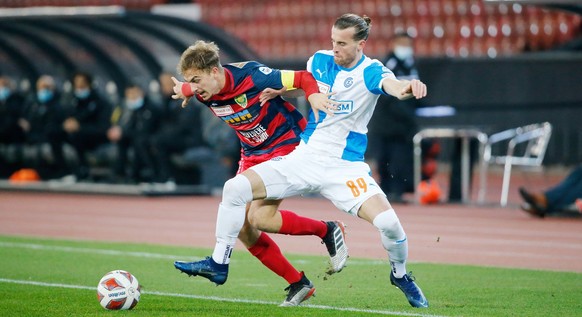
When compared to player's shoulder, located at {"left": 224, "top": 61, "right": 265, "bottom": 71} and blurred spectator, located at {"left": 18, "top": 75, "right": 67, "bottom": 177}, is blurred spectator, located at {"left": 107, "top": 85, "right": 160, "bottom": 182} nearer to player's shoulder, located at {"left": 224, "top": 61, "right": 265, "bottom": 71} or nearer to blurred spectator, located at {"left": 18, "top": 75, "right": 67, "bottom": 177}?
blurred spectator, located at {"left": 18, "top": 75, "right": 67, "bottom": 177}

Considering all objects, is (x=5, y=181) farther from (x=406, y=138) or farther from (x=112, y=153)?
(x=406, y=138)

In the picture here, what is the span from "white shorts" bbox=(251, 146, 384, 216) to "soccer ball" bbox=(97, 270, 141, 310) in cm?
106

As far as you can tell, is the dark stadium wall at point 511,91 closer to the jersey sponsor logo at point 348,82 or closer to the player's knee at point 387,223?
the jersey sponsor logo at point 348,82

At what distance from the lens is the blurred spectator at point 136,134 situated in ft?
63.8

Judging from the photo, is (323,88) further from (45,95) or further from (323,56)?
(45,95)

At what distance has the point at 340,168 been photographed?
8023 millimetres

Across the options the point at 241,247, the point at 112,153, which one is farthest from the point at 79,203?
the point at 241,247

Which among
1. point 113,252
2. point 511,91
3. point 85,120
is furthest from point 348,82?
point 511,91

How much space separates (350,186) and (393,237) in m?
0.44

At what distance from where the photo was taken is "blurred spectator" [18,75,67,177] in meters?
21.0

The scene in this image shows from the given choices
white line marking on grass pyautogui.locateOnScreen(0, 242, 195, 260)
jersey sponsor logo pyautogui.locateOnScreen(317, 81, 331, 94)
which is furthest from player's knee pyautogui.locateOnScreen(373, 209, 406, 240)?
white line marking on grass pyautogui.locateOnScreen(0, 242, 195, 260)

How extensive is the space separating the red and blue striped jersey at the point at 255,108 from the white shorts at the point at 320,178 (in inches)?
13.3

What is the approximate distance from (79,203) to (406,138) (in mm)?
5159

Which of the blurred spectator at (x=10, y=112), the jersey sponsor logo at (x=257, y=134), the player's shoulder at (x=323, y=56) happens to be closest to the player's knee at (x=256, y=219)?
the jersey sponsor logo at (x=257, y=134)
